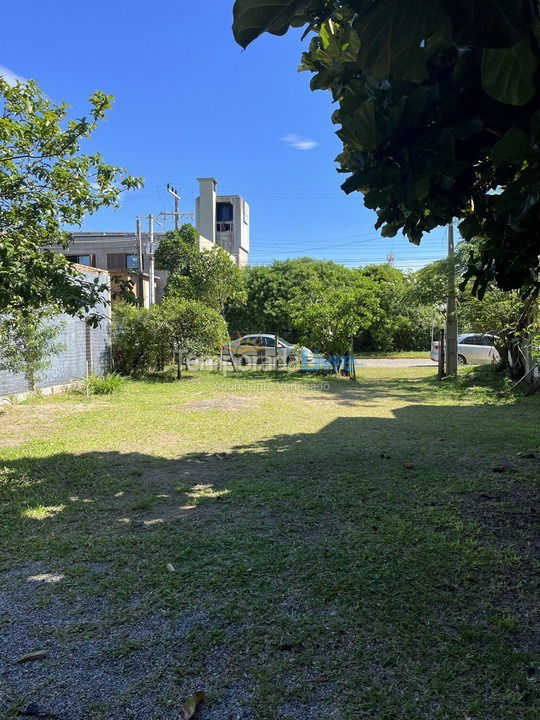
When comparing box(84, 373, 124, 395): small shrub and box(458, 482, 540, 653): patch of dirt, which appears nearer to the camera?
box(458, 482, 540, 653): patch of dirt

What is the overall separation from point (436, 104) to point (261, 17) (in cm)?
140

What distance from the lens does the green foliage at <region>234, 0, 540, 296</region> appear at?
1.02 meters

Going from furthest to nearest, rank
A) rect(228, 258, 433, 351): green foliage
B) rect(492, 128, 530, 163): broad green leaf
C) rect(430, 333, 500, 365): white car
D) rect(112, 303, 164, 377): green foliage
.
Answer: rect(228, 258, 433, 351): green foliage → rect(430, 333, 500, 365): white car → rect(112, 303, 164, 377): green foliage → rect(492, 128, 530, 163): broad green leaf

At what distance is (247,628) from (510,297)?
11.3 m

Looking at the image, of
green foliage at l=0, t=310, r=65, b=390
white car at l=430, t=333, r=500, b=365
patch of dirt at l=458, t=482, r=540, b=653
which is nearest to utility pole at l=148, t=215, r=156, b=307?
green foliage at l=0, t=310, r=65, b=390

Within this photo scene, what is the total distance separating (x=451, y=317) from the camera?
547 inches

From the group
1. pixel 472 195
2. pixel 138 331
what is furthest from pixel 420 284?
pixel 472 195

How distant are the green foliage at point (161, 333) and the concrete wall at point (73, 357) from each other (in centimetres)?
45

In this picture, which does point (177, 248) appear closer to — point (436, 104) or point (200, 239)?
point (200, 239)

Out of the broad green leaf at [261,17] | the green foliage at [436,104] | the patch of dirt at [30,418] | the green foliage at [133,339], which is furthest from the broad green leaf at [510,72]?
the green foliage at [133,339]

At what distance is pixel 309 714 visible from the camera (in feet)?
5.76

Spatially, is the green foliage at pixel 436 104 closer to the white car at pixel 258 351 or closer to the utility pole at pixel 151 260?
the white car at pixel 258 351

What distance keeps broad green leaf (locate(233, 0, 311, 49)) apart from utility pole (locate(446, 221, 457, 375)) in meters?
12.8

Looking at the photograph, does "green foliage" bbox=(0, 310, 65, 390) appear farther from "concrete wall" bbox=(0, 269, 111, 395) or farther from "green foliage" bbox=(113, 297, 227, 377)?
"green foliage" bbox=(113, 297, 227, 377)
